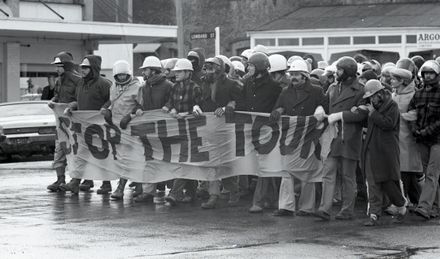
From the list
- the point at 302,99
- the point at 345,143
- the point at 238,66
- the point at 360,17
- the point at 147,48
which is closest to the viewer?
the point at 345,143

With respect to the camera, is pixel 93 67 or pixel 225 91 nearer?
pixel 225 91

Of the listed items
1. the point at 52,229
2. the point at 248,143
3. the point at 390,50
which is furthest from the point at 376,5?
the point at 52,229

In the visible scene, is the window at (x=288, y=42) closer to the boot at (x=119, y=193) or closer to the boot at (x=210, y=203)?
the boot at (x=119, y=193)

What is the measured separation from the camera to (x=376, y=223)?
525 inches

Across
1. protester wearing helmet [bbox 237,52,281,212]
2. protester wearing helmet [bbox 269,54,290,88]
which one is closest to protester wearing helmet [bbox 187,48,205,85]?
protester wearing helmet [bbox 237,52,281,212]

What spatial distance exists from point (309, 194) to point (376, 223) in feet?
4.56

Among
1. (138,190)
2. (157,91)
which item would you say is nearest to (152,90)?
(157,91)

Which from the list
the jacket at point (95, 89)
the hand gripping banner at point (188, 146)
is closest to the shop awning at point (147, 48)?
the hand gripping banner at point (188, 146)

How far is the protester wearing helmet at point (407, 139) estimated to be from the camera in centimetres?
1417

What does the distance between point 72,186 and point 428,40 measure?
23972 millimetres

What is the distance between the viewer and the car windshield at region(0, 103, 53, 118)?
84.9 ft

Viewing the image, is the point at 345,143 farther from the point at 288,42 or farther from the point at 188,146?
the point at 288,42

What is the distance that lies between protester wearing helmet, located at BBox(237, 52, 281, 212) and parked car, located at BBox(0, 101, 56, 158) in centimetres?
1057

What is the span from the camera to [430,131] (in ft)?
45.1
